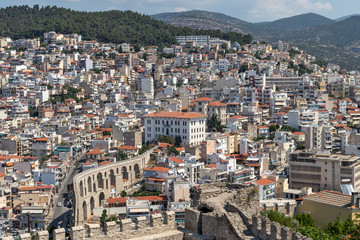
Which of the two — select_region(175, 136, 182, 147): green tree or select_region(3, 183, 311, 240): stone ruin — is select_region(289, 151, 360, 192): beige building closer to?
select_region(175, 136, 182, 147): green tree

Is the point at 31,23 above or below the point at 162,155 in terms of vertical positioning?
above

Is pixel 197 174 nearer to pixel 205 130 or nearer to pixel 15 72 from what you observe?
pixel 205 130

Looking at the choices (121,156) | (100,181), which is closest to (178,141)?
(121,156)

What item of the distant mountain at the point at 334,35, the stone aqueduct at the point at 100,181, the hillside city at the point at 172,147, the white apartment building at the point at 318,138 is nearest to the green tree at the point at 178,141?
the hillside city at the point at 172,147

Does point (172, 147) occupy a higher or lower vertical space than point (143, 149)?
higher

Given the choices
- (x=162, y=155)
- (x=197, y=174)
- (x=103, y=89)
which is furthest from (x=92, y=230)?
(x=103, y=89)

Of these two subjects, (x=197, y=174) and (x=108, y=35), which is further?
(x=108, y=35)

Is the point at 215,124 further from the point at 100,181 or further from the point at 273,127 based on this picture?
the point at 100,181
